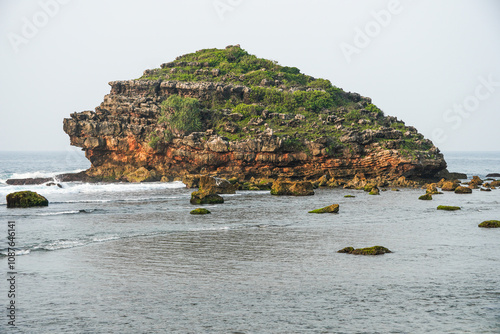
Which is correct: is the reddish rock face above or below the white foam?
above

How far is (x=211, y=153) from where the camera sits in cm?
8675

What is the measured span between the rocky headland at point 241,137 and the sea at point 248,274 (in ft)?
140

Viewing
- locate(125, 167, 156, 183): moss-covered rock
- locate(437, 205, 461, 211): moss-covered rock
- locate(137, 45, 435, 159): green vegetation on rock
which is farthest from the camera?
locate(137, 45, 435, 159): green vegetation on rock

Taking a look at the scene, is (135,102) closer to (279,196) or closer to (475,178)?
(279,196)

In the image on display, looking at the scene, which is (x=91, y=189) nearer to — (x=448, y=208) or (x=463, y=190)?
(x=448, y=208)

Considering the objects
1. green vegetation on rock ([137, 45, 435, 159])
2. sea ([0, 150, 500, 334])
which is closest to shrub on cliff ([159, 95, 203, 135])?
green vegetation on rock ([137, 45, 435, 159])

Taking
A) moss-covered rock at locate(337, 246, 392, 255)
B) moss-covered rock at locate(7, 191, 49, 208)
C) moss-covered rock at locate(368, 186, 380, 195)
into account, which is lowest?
moss-covered rock at locate(337, 246, 392, 255)

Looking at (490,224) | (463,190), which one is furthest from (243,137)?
(490,224)

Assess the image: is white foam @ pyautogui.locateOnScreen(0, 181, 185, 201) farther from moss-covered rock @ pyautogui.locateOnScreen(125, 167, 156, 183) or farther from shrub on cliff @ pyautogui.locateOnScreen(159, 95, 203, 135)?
shrub on cliff @ pyautogui.locateOnScreen(159, 95, 203, 135)

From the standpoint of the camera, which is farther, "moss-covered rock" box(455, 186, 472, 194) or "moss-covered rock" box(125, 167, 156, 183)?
"moss-covered rock" box(125, 167, 156, 183)

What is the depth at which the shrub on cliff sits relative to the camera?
9175cm

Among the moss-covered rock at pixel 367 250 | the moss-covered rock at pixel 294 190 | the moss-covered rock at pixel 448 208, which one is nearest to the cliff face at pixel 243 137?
the moss-covered rock at pixel 294 190

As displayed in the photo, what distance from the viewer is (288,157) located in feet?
276

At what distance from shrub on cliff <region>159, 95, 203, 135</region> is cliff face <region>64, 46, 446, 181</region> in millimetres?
426
